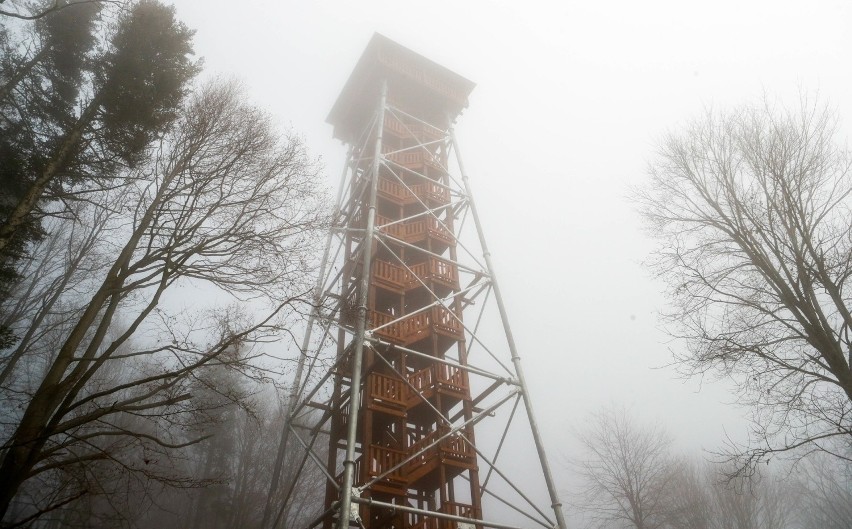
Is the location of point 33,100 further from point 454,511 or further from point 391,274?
point 454,511

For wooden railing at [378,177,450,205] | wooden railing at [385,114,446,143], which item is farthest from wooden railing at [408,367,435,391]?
wooden railing at [385,114,446,143]

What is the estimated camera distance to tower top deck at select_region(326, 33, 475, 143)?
60.5ft

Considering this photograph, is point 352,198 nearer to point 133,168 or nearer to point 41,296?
point 133,168

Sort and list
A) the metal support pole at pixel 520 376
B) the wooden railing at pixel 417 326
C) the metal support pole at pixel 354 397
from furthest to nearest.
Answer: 1. the wooden railing at pixel 417 326
2. the metal support pole at pixel 520 376
3. the metal support pole at pixel 354 397

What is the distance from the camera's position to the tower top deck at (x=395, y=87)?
60.5 ft

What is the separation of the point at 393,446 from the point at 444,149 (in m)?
12.3

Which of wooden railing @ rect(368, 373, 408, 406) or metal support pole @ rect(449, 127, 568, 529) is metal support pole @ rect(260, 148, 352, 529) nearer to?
wooden railing @ rect(368, 373, 408, 406)

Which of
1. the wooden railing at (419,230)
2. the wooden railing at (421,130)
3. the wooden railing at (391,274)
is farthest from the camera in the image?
the wooden railing at (421,130)

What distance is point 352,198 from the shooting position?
1664 centimetres

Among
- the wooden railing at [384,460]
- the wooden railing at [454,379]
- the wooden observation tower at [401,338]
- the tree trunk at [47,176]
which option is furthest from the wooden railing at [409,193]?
the tree trunk at [47,176]

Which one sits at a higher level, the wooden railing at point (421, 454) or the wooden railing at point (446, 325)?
the wooden railing at point (446, 325)

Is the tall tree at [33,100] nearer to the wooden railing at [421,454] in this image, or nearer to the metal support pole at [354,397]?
the metal support pole at [354,397]

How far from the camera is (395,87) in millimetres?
19125

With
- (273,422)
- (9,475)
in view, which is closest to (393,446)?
(9,475)
